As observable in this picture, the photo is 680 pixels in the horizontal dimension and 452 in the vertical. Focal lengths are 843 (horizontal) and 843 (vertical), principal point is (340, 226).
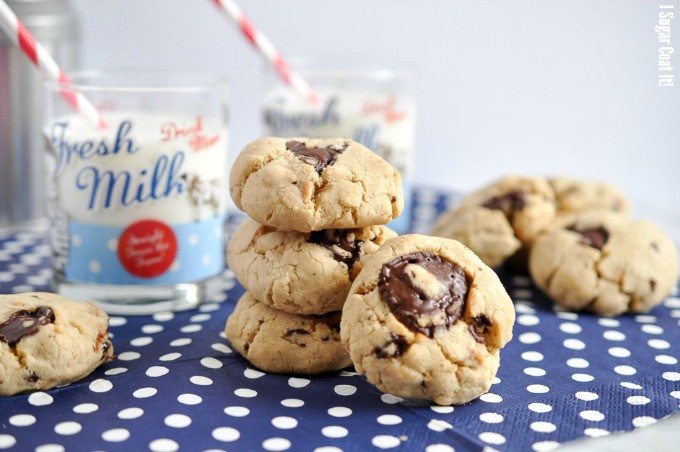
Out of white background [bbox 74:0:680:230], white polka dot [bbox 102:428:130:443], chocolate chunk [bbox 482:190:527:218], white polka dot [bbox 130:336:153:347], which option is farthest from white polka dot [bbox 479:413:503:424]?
white background [bbox 74:0:680:230]

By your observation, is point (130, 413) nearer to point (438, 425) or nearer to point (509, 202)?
point (438, 425)

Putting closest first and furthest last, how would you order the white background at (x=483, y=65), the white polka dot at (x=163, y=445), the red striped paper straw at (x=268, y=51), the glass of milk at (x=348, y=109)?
the white polka dot at (x=163, y=445)
the red striped paper straw at (x=268, y=51)
the glass of milk at (x=348, y=109)
the white background at (x=483, y=65)

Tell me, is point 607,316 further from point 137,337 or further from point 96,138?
point 96,138

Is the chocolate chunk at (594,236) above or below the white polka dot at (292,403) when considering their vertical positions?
above

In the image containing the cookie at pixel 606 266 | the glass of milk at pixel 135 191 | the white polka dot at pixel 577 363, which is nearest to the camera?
the white polka dot at pixel 577 363

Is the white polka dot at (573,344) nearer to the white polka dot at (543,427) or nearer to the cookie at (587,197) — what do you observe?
the white polka dot at (543,427)

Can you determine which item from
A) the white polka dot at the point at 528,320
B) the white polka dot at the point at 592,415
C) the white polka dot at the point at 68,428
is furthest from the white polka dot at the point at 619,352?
the white polka dot at the point at 68,428

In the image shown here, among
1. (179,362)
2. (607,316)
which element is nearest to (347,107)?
(607,316)

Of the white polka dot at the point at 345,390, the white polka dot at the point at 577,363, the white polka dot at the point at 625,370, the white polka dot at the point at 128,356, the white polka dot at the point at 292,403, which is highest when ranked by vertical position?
the white polka dot at the point at 128,356

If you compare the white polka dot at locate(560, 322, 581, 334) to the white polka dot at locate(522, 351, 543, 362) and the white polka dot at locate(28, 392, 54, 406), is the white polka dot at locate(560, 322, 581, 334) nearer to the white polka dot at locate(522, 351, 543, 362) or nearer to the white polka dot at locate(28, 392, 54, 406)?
the white polka dot at locate(522, 351, 543, 362)
